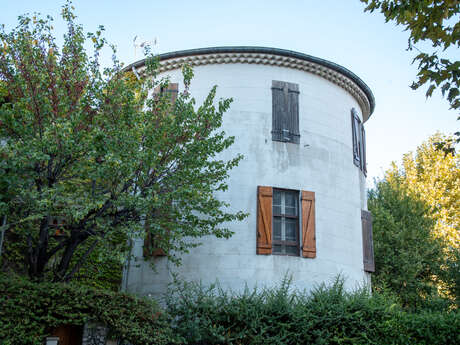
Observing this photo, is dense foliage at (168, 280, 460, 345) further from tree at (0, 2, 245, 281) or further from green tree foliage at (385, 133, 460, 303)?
green tree foliage at (385, 133, 460, 303)

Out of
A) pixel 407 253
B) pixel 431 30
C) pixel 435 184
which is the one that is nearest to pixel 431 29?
pixel 431 30

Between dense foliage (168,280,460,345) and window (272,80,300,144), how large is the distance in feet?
15.0

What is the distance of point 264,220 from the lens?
A: 42.0 ft

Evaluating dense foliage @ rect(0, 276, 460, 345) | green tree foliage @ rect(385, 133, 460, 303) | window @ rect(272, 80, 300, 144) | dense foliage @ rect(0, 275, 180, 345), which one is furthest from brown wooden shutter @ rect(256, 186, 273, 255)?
green tree foliage @ rect(385, 133, 460, 303)

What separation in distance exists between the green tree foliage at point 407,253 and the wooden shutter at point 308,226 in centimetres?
737

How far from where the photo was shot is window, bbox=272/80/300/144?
13922 mm

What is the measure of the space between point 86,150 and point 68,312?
3243 mm

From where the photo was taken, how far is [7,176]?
350 inches

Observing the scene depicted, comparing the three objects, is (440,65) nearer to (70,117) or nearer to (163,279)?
(70,117)

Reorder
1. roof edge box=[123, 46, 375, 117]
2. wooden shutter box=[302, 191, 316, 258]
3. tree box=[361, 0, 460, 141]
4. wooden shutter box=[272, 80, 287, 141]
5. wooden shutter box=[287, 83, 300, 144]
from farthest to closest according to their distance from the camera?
roof edge box=[123, 46, 375, 117] < wooden shutter box=[287, 83, 300, 144] < wooden shutter box=[272, 80, 287, 141] < wooden shutter box=[302, 191, 316, 258] < tree box=[361, 0, 460, 141]

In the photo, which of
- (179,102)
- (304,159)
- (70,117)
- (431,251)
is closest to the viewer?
(70,117)

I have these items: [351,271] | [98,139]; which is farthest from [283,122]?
[98,139]

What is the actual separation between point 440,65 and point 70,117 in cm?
690

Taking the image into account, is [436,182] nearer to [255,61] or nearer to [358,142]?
[358,142]
